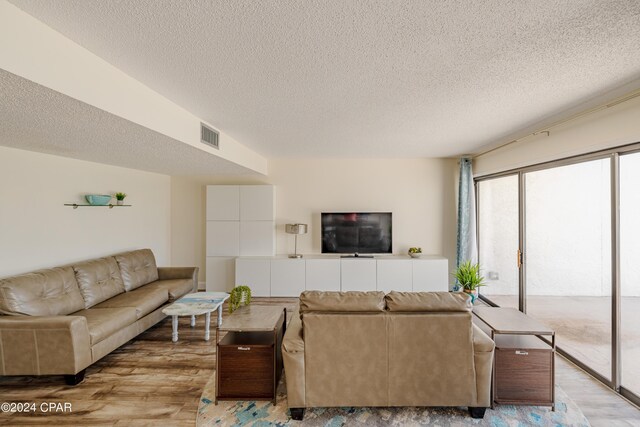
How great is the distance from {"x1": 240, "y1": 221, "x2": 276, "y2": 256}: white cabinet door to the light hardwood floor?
227 cm

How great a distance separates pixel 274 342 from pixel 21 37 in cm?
235

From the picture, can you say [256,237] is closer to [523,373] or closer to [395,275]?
[395,275]

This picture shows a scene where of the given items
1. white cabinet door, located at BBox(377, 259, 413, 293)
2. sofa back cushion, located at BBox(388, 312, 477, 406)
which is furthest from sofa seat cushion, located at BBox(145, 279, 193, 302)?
sofa back cushion, located at BBox(388, 312, 477, 406)

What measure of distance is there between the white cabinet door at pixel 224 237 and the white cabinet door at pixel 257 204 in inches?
10.7

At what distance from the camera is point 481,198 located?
5156 mm

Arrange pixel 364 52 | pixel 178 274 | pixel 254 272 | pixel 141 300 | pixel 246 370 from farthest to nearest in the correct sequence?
pixel 254 272 → pixel 178 274 → pixel 141 300 → pixel 246 370 → pixel 364 52

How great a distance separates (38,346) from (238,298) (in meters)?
1.68

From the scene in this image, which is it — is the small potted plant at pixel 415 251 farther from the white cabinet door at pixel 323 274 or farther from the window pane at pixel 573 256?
the window pane at pixel 573 256

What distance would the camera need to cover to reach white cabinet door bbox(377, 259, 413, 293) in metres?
4.89

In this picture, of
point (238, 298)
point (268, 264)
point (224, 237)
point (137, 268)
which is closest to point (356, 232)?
point (268, 264)

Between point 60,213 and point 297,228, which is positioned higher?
point 60,213

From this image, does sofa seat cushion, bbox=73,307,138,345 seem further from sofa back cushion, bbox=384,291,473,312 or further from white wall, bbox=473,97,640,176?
white wall, bbox=473,97,640,176

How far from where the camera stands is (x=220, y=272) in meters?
5.24

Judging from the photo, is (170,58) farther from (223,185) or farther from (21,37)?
(223,185)
